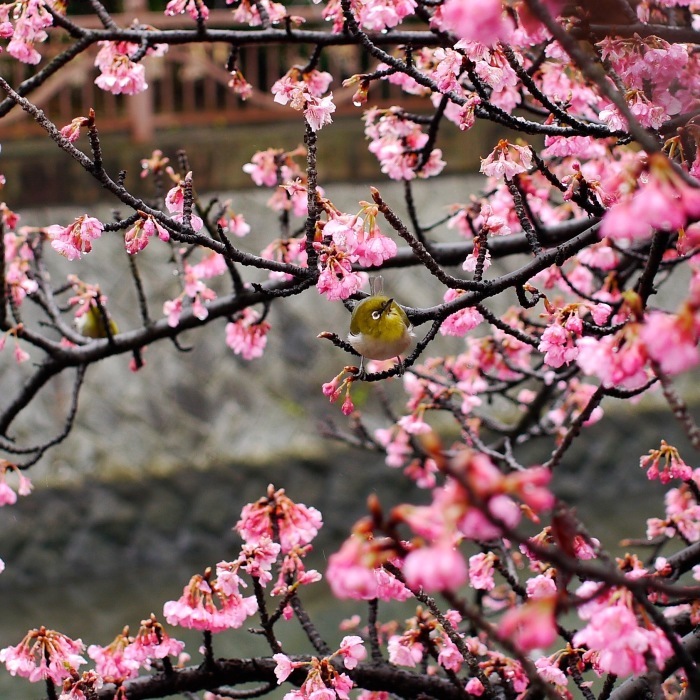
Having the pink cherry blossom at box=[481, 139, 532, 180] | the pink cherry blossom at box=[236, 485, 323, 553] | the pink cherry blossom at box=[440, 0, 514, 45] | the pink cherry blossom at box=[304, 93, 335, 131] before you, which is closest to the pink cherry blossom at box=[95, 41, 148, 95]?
the pink cherry blossom at box=[304, 93, 335, 131]

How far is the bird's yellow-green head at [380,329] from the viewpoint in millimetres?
1369

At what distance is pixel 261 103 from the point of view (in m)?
6.08

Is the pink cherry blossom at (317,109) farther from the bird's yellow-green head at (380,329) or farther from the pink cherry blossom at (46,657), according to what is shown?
the pink cherry blossom at (46,657)

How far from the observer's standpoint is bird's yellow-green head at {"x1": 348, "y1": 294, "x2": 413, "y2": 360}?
1.37 m

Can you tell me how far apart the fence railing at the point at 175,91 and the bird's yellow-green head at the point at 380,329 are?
4591mm

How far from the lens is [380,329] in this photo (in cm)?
137

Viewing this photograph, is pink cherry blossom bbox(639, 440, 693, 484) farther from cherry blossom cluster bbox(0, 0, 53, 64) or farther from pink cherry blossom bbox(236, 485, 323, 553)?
cherry blossom cluster bbox(0, 0, 53, 64)

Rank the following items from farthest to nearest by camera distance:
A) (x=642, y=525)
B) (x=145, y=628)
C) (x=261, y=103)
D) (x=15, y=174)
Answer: (x=261, y=103)
(x=15, y=174)
(x=642, y=525)
(x=145, y=628)

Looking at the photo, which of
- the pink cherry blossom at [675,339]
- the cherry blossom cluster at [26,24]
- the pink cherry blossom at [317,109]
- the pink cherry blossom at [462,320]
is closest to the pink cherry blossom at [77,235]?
the pink cherry blossom at [317,109]

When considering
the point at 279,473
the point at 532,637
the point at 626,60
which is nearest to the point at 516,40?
the point at 626,60

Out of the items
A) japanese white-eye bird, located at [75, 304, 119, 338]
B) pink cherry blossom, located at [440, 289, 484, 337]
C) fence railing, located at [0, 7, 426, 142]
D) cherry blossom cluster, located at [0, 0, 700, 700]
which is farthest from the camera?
fence railing, located at [0, 7, 426, 142]

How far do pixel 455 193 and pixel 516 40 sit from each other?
4.61 meters

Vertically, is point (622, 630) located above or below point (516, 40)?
below

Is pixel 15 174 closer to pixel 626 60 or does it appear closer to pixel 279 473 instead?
pixel 279 473
